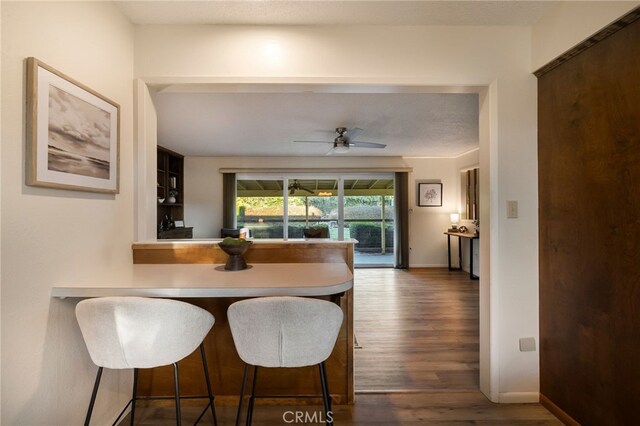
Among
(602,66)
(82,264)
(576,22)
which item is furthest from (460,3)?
(82,264)

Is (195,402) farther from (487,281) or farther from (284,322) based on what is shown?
(487,281)

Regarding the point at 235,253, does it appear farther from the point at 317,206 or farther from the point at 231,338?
the point at 317,206

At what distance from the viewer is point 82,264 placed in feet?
4.85

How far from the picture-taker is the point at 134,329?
1.19 meters

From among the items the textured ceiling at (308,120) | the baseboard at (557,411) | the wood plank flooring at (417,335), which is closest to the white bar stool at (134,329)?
the wood plank flooring at (417,335)

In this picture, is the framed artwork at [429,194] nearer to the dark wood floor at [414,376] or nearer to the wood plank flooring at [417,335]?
the wood plank flooring at [417,335]

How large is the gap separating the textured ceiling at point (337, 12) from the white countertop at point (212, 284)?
1.50 m

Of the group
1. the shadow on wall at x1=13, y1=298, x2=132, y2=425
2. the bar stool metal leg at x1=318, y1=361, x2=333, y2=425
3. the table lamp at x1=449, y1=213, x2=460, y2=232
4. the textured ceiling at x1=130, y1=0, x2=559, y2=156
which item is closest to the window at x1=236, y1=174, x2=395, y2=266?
the textured ceiling at x1=130, y1=0, x2=559, y2=156

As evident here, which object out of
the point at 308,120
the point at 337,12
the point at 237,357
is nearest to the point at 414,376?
the point at 237,357

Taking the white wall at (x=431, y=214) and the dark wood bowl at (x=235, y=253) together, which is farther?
the white wall at (x=431, y=214)

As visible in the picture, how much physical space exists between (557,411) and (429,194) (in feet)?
15.5

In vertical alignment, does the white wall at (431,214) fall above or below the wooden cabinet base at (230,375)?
above

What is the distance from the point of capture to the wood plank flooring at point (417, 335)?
2150mm

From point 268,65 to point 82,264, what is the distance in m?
1.50
